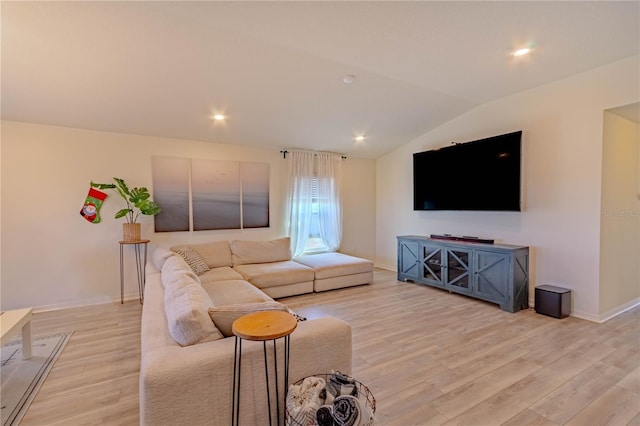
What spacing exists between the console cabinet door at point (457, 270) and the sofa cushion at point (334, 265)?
1199 millimetres

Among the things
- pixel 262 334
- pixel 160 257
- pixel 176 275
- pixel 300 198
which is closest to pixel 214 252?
pixel 160 257

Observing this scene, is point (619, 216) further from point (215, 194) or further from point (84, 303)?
point (84, 303)

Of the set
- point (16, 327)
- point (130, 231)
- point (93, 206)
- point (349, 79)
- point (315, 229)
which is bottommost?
point (16, 327)

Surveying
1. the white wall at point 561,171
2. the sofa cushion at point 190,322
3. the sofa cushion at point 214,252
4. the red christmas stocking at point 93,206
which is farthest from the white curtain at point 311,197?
the sofa cushion at point 190,322

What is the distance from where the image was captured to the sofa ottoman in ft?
14.8

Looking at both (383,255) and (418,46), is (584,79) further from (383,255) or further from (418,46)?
(383,255)

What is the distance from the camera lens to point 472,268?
406cm

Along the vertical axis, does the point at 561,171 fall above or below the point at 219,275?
above

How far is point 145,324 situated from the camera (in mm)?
1847

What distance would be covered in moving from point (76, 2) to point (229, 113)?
1.88m

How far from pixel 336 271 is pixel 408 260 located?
1337mm

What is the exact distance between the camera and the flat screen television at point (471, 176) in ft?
12.8

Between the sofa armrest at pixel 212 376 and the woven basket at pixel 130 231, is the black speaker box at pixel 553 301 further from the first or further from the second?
the woven basket at pixel 130 231

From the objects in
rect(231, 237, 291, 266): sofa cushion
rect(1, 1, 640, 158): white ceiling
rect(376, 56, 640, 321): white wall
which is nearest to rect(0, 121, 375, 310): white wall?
rect(1, 1, 640, 158): white ceiling
